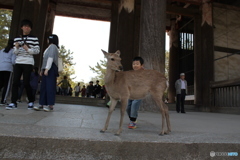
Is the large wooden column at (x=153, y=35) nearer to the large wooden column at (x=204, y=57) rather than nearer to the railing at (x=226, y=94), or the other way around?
the railing at (x=226, y=94)

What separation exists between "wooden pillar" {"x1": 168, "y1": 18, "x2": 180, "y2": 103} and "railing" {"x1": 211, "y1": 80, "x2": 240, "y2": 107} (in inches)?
189

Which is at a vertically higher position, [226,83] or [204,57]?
[204,57]

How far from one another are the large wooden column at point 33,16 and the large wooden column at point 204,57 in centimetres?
1045

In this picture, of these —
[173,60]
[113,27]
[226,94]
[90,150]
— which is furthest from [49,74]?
[173,60]

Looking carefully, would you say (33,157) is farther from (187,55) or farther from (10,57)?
(187,55)

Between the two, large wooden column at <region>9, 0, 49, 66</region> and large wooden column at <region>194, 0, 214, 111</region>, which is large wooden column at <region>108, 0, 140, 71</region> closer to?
large wooden column at <region>194, 0, 214, 111</region>

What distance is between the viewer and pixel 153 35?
7.85m

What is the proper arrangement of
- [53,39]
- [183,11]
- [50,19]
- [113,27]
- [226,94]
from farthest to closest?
1. [50,19]
2. [183,11]
3. [113,27]
4. [226,94]
5. [53,39]

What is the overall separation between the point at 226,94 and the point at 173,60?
22.8 ft

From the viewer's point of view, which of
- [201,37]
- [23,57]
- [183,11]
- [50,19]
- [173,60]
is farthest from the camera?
[173,60]

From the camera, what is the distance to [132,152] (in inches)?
90.8

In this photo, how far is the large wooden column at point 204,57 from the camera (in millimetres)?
12602

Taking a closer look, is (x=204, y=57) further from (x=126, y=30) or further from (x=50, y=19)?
(x=50, y=19)

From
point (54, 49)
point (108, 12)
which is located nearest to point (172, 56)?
point (108, 12)
